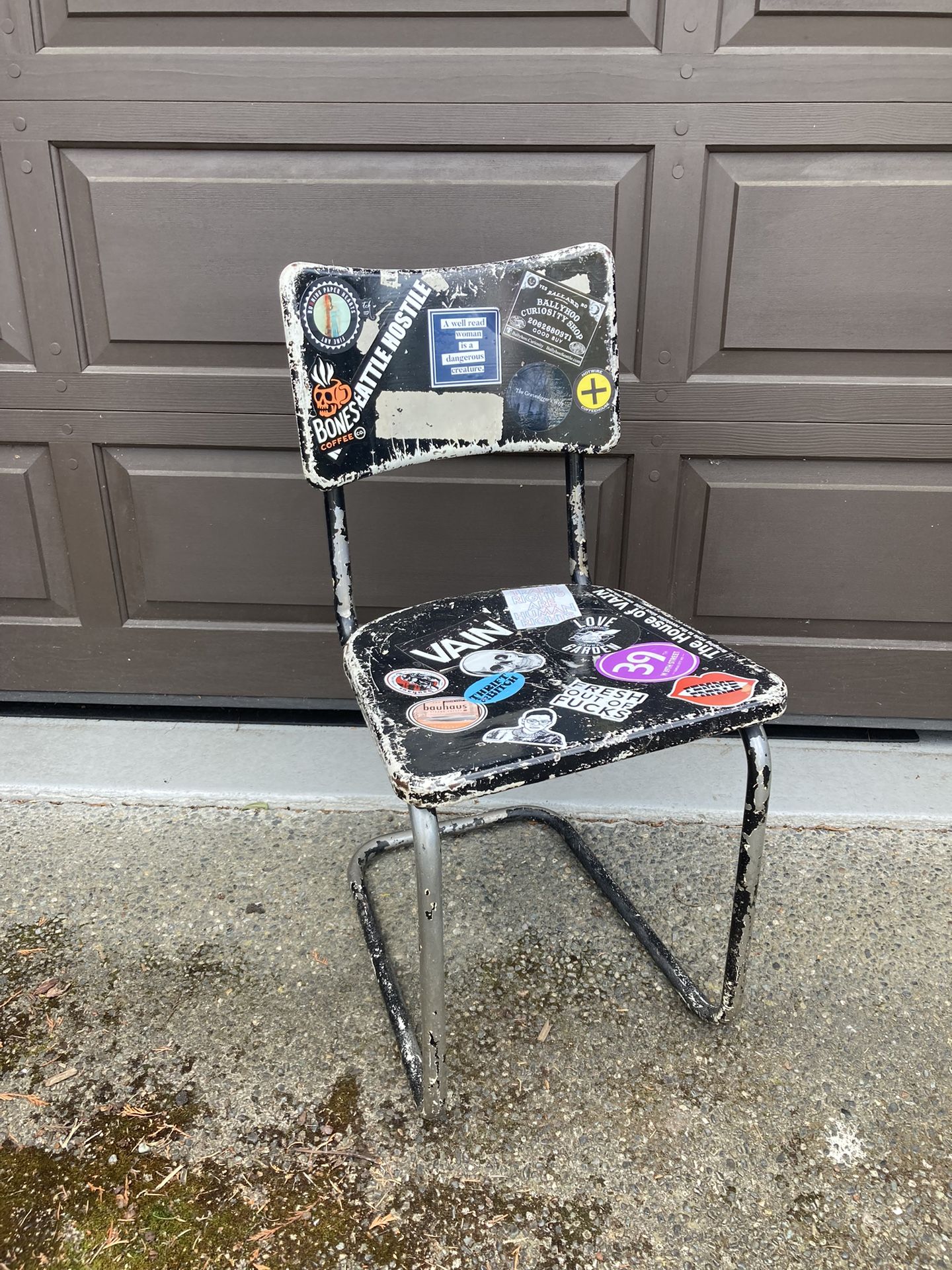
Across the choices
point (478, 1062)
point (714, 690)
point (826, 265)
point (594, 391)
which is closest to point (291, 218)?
point (594, 391)

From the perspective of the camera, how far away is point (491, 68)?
1.62m

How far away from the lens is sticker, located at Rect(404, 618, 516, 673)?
4.06 feet

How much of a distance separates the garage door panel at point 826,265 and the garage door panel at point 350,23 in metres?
0.34

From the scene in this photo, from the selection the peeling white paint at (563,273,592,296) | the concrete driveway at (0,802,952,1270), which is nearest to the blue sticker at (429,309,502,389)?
the peeling white paint at (563,273,592,296)

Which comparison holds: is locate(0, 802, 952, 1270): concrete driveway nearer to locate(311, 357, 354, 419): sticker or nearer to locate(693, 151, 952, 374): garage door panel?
locate(311, 357, 354, 419): sticker

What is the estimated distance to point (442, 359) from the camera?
1369mm

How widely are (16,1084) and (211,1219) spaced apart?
393 millimetres

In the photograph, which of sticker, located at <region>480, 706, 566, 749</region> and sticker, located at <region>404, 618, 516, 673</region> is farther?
sticker, located at <region>404, 618, 516, 673</region>

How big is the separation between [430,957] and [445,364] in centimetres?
91

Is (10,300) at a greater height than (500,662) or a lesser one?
greater

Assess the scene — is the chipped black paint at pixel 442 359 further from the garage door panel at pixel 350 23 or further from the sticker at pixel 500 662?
the garage door panel at pixel 350 23

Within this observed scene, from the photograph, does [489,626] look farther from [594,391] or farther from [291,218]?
[291,218]

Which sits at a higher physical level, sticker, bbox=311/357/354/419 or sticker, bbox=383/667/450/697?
sticker, bbox=311/357/354/419

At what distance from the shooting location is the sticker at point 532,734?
101cm
